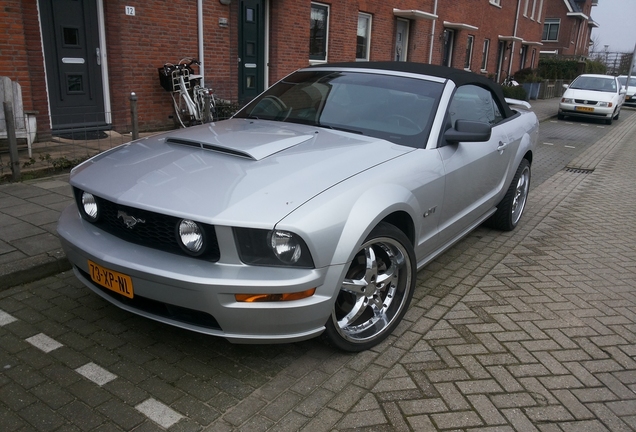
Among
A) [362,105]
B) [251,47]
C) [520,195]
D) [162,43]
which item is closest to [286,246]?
[362,105]

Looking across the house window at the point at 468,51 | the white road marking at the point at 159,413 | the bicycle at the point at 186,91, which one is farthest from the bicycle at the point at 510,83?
the white road marking at the point at 159,413

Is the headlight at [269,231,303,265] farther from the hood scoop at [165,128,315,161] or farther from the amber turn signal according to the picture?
the hood scoop at [165,128,315,161]

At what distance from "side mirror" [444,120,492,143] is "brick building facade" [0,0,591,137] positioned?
606cm

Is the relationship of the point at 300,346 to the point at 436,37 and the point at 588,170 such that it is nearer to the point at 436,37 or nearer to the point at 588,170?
the point at 588,170

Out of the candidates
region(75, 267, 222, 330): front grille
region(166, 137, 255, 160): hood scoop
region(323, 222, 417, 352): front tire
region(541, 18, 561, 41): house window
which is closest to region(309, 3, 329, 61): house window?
region(166, 137, 255, 160): hood scoop

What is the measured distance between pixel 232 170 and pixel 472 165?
6.98ft

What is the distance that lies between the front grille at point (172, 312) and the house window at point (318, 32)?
11587 mm

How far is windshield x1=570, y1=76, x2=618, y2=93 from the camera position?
18.6m

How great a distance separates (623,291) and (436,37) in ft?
56.3

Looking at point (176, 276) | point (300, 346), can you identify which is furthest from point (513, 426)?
point (176, 276)

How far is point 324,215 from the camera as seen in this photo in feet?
8.96

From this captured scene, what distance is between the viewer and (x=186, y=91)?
30.6 feet

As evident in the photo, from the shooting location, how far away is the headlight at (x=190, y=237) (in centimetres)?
268

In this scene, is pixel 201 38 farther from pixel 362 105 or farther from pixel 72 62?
pixel 362 105
